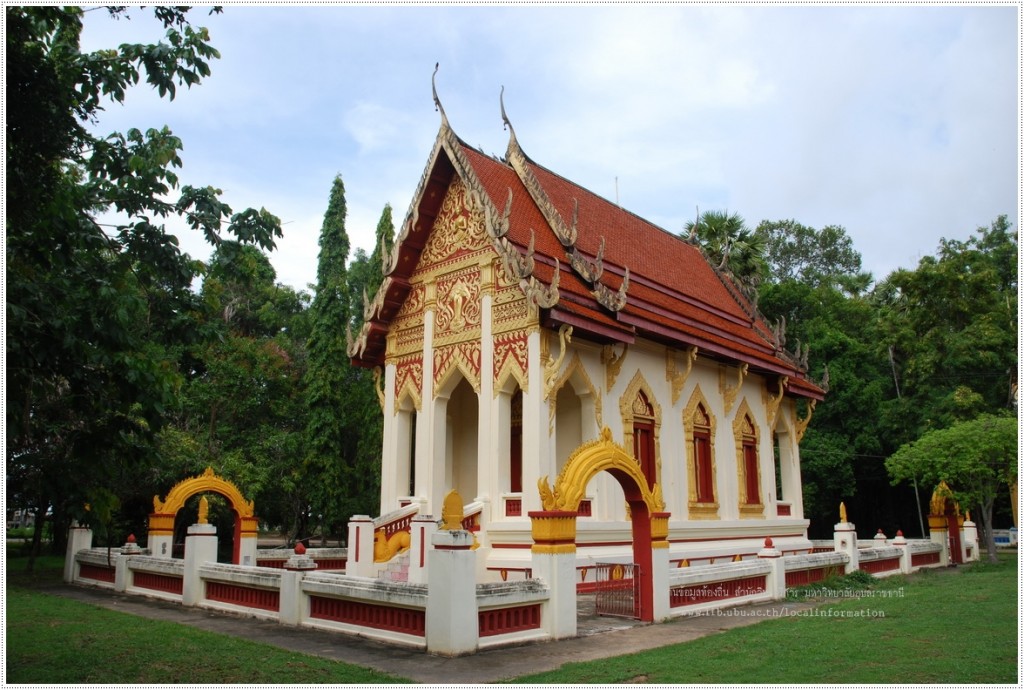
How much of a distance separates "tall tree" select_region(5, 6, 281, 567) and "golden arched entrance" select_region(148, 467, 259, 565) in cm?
808

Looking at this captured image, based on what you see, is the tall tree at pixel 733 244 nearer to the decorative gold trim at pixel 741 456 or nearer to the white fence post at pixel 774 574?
the decorative gold trim at pixel 741 456

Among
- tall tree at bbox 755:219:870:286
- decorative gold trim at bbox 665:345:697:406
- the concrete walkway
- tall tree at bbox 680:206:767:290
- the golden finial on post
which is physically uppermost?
tall tree at bbox 755:219:870:286

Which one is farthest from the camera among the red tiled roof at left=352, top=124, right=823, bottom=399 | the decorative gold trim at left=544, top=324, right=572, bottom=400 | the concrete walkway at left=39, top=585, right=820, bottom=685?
the red tiled roof at left=352, top=124, right=823, bottom=399

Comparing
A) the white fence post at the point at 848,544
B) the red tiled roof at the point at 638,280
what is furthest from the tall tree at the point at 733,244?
the white fence post at the point at 848,544

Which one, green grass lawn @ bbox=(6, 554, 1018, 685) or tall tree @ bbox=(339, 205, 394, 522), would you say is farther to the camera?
tall tree @ bbox=(339, 205, 394, 522)

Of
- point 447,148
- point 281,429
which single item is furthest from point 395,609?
point 281,429

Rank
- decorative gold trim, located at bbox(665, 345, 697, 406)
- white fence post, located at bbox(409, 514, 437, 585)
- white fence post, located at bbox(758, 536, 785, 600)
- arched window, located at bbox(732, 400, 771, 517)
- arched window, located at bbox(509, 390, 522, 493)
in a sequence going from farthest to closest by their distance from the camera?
arched window, located at bbox(732, 400, 771, 517) < decorative gold trim, located at bbox(665, 345, 697, 406) < arched window, located at bbox(509, 390, 522, 493) < white fence post, located at bbox(758, 536, 785, 600) < white fence post, located at bbox(409, 514, 437, 585)

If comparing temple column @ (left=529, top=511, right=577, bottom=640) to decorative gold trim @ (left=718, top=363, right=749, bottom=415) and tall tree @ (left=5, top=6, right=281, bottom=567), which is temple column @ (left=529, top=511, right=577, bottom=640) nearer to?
tall tree @ (left=5, top=6, right=281, bottom=567)

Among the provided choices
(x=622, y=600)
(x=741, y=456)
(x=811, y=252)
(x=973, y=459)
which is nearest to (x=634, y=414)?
(x=741, y=456)

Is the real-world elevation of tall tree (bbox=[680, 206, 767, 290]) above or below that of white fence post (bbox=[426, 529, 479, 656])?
above

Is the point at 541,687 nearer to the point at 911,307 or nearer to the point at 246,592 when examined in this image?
the point at 246,592

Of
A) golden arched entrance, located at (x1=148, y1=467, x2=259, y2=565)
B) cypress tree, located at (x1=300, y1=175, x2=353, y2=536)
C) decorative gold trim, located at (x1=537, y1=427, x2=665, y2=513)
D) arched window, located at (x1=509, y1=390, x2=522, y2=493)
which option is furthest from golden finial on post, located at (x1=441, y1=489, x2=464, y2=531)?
cypress tree, located at (x1=300, y1=175, x2=353, y2=536)

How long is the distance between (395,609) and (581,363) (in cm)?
622

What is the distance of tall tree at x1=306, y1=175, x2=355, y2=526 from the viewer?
22344 mm
